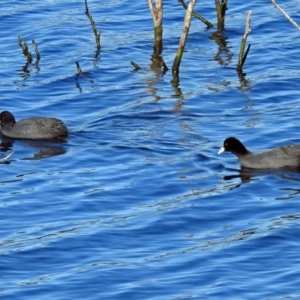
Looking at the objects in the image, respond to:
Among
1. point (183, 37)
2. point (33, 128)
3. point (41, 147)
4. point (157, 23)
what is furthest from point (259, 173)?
point (157, 23)

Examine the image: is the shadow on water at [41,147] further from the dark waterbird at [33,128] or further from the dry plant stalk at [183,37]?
the dry plant stalk at [183,37]

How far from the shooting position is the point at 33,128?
16922 mm

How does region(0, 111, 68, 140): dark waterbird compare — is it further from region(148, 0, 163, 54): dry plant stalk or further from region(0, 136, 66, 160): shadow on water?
region(148, 0, 163, 54): dry plant stalk

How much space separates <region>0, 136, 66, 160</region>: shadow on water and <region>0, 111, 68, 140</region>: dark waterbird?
0.08m

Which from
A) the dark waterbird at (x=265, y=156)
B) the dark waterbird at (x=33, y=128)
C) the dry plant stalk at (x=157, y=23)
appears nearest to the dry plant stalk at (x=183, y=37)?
the dry plant stalk at (x=157, y=23)

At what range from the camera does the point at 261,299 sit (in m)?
10.7

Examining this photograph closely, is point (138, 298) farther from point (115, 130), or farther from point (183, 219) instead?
point (115, 130)

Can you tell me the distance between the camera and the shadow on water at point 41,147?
16.3m

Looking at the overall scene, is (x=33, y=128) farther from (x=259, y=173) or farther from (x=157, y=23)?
(x=157, y=23)

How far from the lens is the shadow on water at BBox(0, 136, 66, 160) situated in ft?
53.5

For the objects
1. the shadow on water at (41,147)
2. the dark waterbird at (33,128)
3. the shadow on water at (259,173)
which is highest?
the dark waterbird at (33,128)

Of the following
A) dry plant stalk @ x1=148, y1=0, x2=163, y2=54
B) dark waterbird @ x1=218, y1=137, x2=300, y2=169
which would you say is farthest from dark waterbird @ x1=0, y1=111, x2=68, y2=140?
dry plant stalk @ x1=148, y1=0, x2=163, y2=54

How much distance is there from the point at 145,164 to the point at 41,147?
205 cm

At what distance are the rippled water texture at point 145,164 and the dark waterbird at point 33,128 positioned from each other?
6.3 inches
